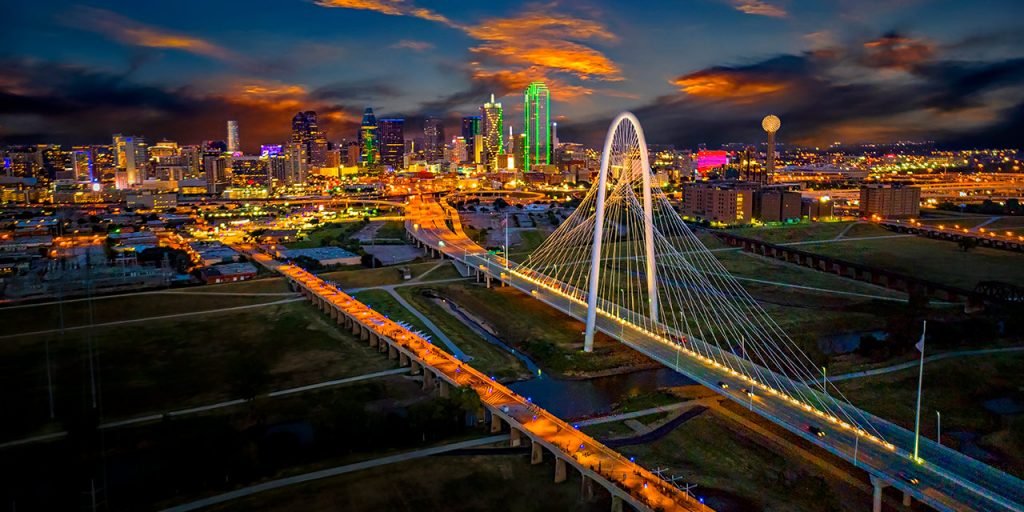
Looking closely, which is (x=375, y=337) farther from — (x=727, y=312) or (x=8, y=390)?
(x=727, y=312)

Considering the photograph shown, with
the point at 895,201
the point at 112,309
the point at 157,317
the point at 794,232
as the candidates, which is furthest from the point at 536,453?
the point at 895,201

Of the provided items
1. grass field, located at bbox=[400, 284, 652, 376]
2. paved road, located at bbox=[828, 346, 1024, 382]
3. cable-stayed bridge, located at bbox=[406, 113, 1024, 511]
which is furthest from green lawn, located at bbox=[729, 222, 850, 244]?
paved road, located at bbox=[828, 346, 1024, 382]

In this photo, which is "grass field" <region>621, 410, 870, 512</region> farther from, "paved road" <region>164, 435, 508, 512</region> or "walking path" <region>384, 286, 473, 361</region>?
"walking path" <region>384, 286, 473, 361</region>

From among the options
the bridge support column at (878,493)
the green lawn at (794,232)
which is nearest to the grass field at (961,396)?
the bridge support column at (878,493)

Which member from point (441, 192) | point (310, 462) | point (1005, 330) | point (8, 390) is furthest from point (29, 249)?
point (441, 192)

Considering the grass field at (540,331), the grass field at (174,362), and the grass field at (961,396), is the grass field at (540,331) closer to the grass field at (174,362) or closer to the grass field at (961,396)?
the grass field at (174,362)

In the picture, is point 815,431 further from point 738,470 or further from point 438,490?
point 438,490
